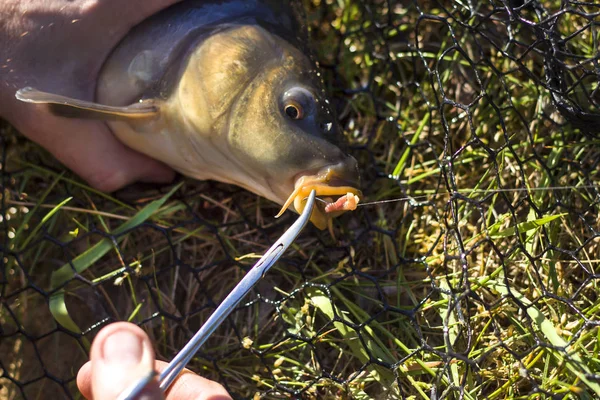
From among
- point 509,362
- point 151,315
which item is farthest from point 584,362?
point 151,315

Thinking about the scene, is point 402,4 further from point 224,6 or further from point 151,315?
point 151,315

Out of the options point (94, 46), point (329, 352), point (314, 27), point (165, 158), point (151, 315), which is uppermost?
point (94, 46)

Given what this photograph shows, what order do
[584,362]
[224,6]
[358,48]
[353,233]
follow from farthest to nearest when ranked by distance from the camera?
1. [358,48]
2. [353,233]
3. [224,6]
4. [584,362]

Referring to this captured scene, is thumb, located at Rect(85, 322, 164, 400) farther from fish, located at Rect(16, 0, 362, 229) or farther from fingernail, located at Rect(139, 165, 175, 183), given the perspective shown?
fingernail, located at Rect(139, 165, 175, 183)

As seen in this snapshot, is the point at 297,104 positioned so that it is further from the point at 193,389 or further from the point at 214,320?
the point at 193,389

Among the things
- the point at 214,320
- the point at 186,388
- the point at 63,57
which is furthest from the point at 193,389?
the point at 63,57

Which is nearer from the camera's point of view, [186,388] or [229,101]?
[186,388]

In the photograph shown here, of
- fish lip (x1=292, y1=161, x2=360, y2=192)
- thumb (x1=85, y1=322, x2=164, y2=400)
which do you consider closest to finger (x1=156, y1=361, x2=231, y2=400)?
thumb (x1=85, y1=322, x2=164, y2=400)
